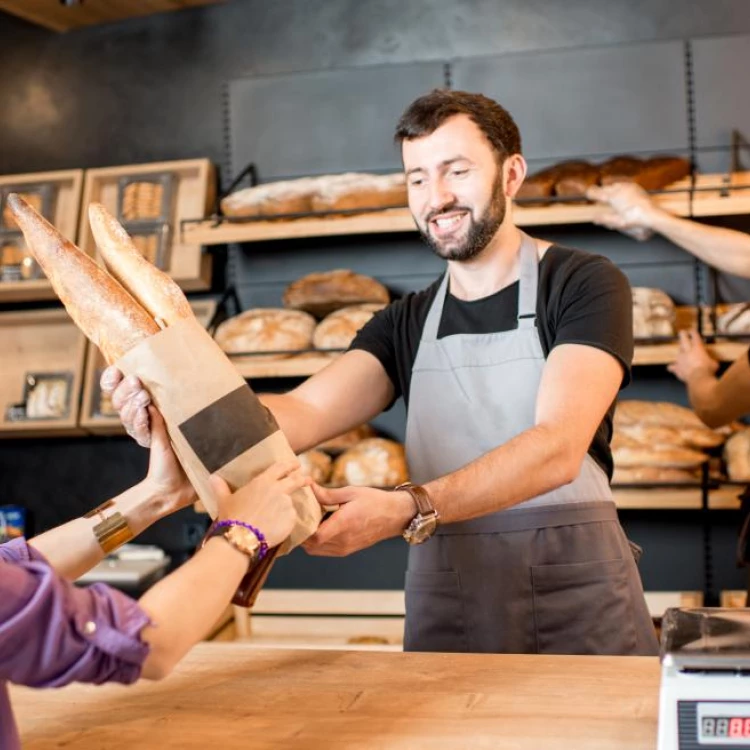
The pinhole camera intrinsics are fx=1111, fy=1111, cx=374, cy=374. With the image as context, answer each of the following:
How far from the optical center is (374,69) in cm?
349

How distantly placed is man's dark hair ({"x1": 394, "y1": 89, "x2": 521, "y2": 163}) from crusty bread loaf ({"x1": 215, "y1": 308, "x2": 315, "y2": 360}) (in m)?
1.21

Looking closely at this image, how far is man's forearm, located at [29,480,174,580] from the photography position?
1399 mm

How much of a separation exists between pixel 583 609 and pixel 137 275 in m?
1.01

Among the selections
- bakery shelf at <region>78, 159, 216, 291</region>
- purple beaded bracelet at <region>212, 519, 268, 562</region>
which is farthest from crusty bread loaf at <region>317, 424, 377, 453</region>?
purple beaded bracelet at <region>212, 519, 268, 562</region>

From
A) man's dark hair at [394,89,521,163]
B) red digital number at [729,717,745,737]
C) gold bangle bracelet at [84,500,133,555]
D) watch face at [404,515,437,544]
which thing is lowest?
red digital number at [729,717,745,737]

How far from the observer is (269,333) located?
3.21 meters

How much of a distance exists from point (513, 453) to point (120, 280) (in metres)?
0.67

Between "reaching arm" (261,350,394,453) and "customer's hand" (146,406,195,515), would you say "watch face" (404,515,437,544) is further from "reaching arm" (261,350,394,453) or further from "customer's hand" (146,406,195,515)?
"reaching arm" (261,350,394,453)

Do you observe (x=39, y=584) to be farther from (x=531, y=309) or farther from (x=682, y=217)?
(x=682, y=217)

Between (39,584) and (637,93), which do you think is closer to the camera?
(39,584)

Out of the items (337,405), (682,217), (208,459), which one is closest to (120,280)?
(208,459)

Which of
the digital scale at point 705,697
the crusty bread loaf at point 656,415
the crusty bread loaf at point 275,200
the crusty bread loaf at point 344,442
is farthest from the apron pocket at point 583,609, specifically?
the crusty bread loaf at point 275,200

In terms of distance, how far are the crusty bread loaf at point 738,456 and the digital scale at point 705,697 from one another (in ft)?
6.08

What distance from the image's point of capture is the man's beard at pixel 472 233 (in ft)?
6.62
